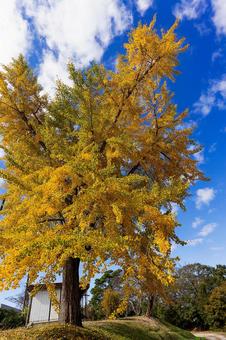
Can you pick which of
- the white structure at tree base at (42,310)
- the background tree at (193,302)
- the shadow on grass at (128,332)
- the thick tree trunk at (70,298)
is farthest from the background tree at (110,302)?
the thick tree trunk at (70,298)

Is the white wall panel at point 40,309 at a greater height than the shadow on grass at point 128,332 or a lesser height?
greater

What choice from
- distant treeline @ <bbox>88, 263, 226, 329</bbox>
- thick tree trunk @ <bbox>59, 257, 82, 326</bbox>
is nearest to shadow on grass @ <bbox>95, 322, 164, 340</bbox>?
thick tree trunk @ <bbox>59, 257, 82, 326</bbox>

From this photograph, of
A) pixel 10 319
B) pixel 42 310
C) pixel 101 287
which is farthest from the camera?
pixel 101 287

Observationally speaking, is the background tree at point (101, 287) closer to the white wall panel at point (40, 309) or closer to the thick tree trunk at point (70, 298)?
the white wall panel at point (40, 309)

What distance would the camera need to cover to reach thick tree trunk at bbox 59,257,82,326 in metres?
9.31

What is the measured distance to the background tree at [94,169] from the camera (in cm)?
615

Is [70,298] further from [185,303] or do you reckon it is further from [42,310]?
[185,303]

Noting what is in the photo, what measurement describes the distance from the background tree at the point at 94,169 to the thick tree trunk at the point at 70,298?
0.03 meters

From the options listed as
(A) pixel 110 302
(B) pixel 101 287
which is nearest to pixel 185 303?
(B) pixel 101 287

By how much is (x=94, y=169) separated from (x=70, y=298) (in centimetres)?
548

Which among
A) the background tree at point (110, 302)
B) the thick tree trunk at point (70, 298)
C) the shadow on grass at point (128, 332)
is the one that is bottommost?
the shadow on grass at point (128, 332)

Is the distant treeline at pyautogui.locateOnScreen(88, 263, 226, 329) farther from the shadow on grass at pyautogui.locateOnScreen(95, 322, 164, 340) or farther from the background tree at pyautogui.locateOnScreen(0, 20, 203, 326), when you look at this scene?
the background tree at pyautogui.locateOnScreen(0, 20, 203, 326)

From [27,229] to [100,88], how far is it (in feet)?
18.9

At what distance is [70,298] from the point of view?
30.9 feet
